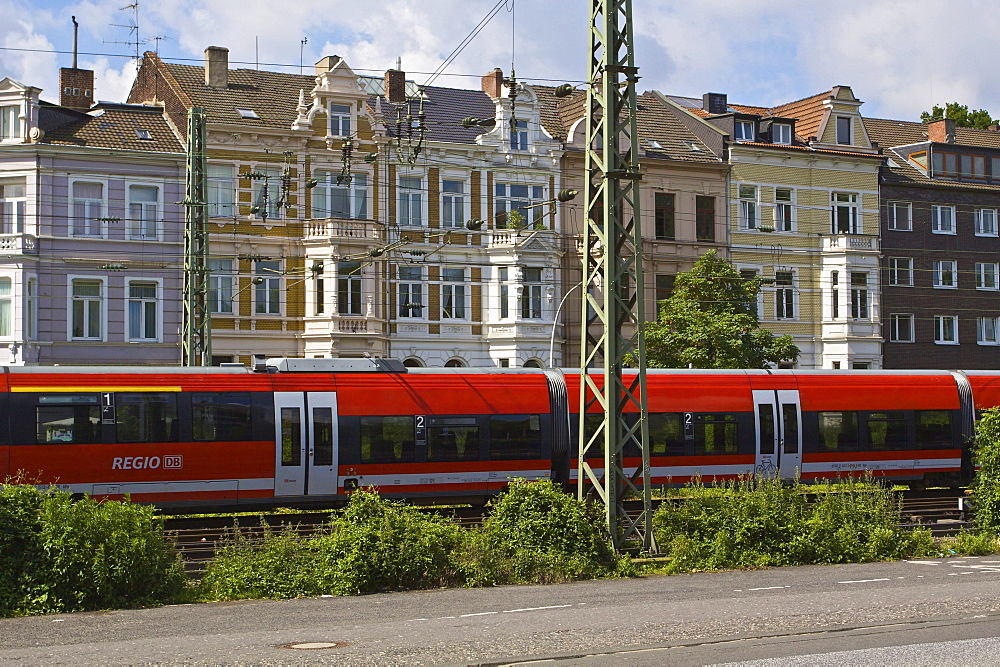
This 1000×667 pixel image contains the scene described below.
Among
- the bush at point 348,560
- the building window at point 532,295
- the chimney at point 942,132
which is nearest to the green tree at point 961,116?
the chimney at point 942,132

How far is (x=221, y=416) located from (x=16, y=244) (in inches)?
822

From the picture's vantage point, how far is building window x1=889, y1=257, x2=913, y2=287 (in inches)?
2156

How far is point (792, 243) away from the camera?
175 feet

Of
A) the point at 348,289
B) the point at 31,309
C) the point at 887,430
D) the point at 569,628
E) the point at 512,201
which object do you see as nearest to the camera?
the point at 569,628

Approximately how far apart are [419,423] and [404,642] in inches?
503

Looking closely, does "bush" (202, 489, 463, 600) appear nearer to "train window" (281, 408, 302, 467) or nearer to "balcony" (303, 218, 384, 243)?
"train window" (281, 408, 302, 467)

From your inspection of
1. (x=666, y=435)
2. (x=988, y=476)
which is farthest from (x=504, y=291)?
(x=988, y=476)

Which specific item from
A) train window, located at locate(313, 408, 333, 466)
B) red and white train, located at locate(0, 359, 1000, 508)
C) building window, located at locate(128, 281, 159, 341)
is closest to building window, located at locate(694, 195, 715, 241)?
building window, located at locate(128, 281, 159, 341)

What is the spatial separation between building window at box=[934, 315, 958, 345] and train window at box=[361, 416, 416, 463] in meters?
37.7

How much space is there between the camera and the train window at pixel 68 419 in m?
22.0

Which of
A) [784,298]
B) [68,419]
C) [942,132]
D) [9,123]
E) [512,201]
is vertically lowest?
[68,419]

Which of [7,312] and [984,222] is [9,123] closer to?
[7,312]

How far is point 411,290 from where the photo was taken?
45.9 m

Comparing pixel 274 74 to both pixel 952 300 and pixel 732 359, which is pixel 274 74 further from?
pixel 952 300
